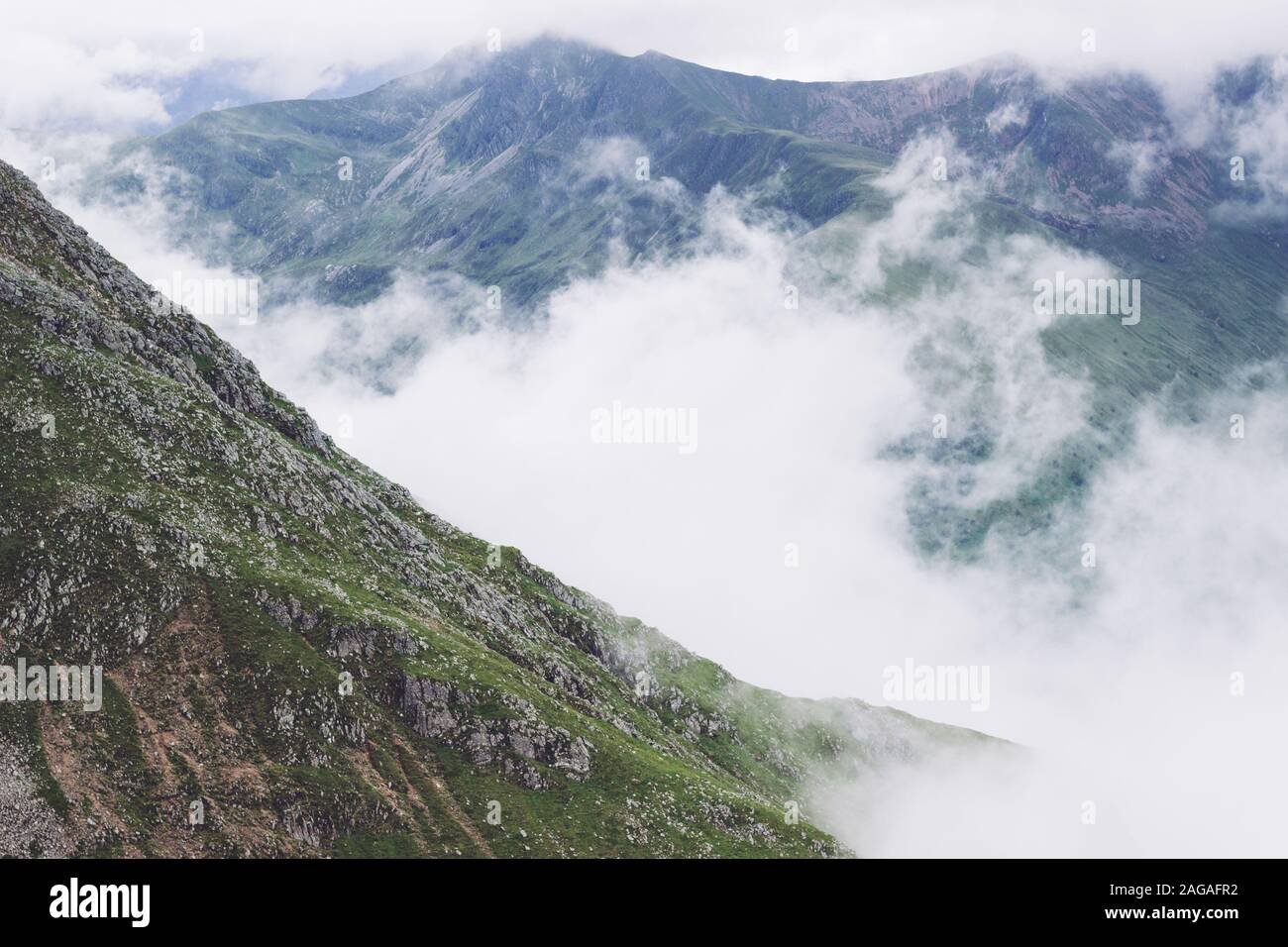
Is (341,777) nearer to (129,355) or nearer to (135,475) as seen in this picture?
(135,475)

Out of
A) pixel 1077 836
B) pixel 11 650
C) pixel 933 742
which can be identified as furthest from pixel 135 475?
pixel 1077 836

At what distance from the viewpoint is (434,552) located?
14825 centimetres

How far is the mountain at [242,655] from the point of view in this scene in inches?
3548

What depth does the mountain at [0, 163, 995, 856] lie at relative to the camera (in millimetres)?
90125

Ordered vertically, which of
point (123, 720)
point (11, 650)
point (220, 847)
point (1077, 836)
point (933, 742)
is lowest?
point (1077, 836)

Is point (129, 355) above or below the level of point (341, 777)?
above

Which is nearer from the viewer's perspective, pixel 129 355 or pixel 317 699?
pixel 317 699

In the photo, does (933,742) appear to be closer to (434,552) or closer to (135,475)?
(434,552)

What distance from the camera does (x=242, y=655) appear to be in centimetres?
10262

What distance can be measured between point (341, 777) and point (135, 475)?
43.6 meters
